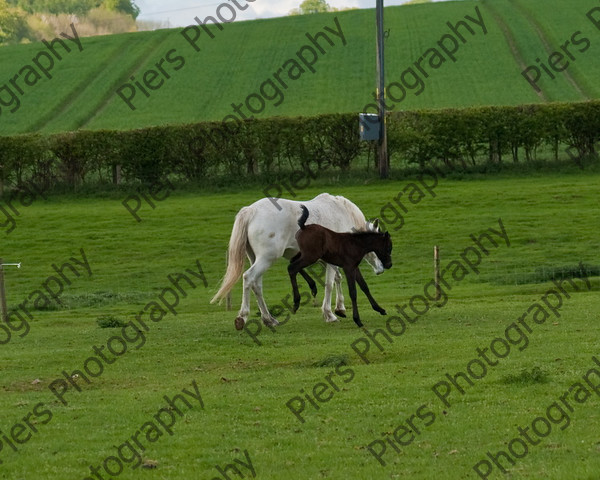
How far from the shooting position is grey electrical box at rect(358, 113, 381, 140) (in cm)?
3844

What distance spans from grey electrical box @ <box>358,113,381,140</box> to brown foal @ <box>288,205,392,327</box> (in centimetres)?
2013

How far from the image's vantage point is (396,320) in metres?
18.9

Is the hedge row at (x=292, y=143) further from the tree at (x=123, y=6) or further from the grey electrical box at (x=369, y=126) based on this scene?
the tree at (x=123, y=6)

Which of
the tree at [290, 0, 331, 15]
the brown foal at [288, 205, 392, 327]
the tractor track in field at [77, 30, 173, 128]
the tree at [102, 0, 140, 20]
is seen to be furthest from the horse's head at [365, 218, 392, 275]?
the tree at [290, 0, 331, 15]

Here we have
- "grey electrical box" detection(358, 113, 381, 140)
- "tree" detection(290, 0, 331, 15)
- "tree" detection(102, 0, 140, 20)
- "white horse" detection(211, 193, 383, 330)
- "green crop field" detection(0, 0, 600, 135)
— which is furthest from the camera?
"tree" detection(290, 0, 331, 15)

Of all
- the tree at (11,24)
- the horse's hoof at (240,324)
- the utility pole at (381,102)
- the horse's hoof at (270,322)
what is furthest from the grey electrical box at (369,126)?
the tree at (11,24)

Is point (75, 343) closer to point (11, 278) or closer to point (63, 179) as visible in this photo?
point (11, 278)

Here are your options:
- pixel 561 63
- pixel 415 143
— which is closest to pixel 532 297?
pixel 415 143

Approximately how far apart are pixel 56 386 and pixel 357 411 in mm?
4730

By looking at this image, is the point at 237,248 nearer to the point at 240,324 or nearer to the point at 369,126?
the point at 240,324

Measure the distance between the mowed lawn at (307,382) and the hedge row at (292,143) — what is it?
1188 centimetres

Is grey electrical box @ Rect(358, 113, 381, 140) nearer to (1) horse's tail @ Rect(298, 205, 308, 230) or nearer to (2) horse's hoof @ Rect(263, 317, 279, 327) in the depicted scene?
(1) horse's tail @ Rect(298, 205, 308, 230)

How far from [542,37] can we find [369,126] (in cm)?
3694

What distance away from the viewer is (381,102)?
3791cm
